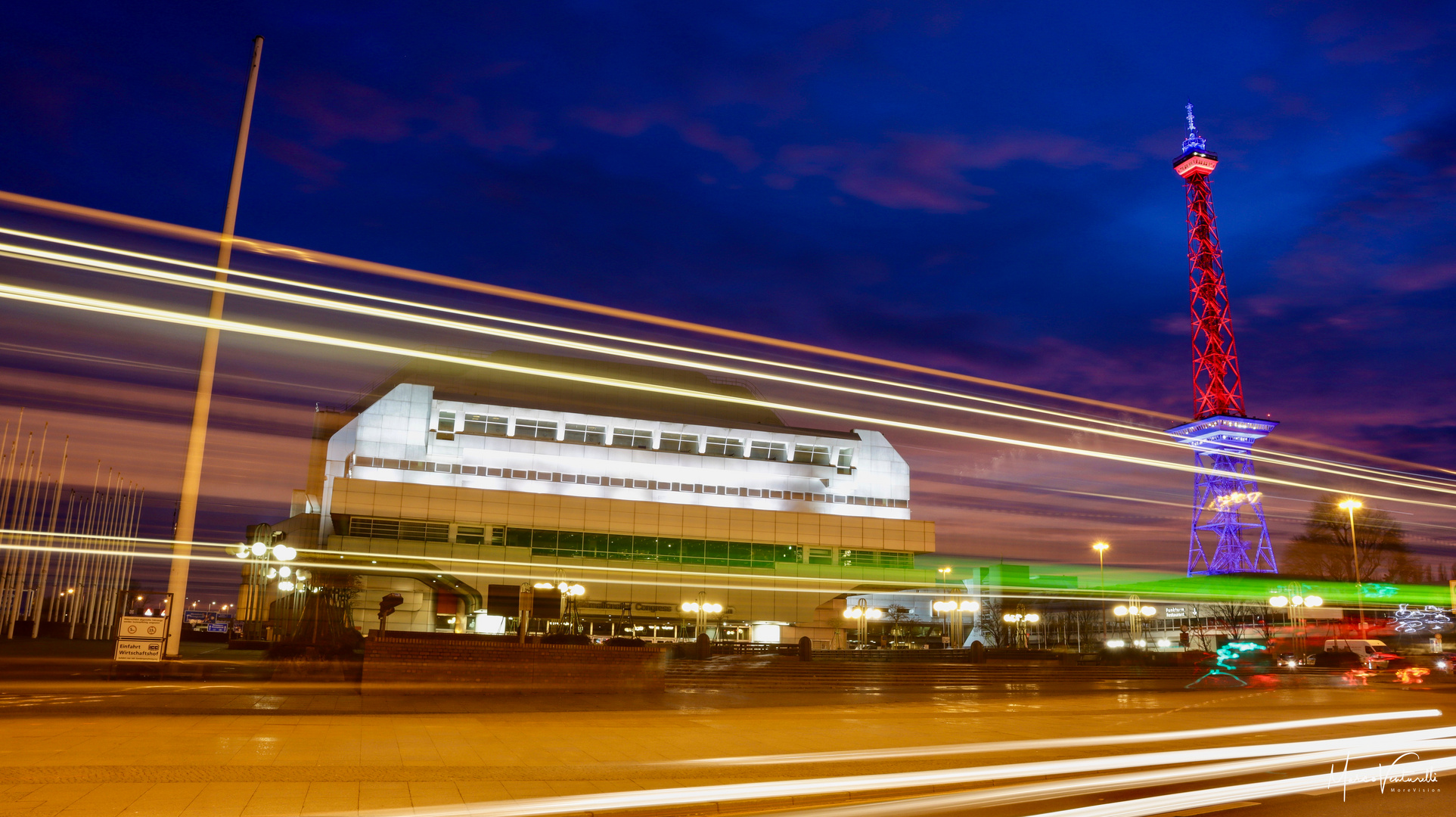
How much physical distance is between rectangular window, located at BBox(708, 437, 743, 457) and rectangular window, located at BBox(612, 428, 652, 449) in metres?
4.94

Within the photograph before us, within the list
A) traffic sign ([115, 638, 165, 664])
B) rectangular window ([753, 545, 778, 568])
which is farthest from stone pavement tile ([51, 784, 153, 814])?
rectangular window ([753, 545, 778, 568])

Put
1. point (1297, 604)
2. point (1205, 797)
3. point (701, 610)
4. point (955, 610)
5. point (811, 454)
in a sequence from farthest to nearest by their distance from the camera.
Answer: point (811, 454) < point (1297, 604) < point (701, 610) < point (955, 610) < point (1205, 797)

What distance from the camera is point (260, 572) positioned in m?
61.3

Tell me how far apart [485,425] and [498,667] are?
45.0 meters

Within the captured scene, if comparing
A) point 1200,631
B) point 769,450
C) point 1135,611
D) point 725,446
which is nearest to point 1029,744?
point 1135,611

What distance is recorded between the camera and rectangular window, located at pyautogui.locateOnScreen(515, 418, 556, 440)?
67.4 m

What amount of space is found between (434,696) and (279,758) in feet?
33.7

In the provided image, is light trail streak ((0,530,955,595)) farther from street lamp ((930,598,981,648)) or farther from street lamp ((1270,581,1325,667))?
street lamp ((1270,581,1325,667))

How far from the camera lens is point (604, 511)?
64.5 meters

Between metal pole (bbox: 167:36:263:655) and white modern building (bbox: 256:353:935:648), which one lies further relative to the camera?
white modern building (bbox: 256:353:935:648)

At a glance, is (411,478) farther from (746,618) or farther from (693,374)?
(693,374)

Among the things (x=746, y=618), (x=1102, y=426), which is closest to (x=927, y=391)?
(x=1102, y=426)

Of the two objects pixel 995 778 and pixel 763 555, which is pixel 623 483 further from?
pixel 995 778

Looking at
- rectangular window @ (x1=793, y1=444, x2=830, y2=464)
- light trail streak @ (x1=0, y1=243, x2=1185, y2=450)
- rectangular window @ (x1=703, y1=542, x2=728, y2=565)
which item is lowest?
rectangular window @ (x1=703, y1=542, x2=728, y2=565)
